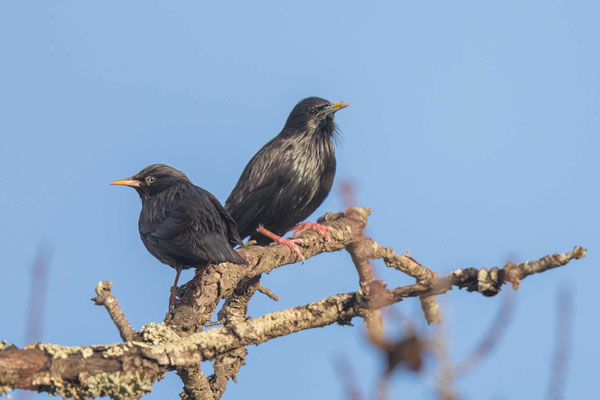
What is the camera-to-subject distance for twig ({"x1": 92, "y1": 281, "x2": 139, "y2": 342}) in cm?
445

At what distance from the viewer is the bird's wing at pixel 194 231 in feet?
18.6

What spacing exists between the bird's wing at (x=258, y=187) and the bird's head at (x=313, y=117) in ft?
1.52

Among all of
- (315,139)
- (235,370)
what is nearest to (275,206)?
(315,139)

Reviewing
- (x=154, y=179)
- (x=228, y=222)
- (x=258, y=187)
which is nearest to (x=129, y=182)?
(x=154, y=179)

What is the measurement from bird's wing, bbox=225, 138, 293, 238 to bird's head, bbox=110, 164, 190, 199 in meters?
0.63

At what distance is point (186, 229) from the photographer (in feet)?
19.3

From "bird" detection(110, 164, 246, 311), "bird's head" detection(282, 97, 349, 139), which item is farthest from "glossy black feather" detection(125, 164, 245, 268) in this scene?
"bird's head" detection(282, 97, 349, 139)

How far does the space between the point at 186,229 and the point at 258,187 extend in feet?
5.35

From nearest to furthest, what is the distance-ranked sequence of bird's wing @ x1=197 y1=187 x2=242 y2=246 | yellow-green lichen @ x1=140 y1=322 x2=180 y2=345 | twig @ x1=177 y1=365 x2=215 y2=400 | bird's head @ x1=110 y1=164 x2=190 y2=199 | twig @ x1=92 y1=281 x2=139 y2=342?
yellow-green lichen @ x1=140 y1=322 x2=180 y2=345, twig @ x1=92 y1=281 x2=139 y2=342, twig @ x1=177 y1=365 x2=215 y2=400, bird's wing @ x1=197 y1=187 x2=242 y2=246, bird's head @ x1=110 y1=164 x2=190 y2=199

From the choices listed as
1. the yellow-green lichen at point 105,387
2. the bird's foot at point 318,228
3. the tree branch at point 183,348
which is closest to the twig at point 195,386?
the tree branch at point 183,348

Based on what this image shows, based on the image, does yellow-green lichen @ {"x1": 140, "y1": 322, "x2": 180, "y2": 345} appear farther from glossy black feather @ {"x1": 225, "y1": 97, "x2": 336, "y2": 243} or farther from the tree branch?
glossy black feather @ {"x1": 225, "y1": 97, "x2": 336, "y2": 243}

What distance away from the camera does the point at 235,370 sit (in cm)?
564

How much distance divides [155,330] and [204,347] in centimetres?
97

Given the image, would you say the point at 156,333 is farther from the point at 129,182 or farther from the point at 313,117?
the point at 313,117
